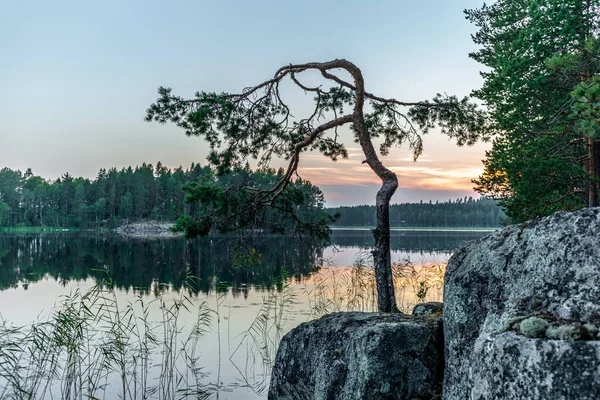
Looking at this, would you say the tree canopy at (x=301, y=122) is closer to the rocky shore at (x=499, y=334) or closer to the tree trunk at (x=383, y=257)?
the tree trunk at (x=383, y=257)

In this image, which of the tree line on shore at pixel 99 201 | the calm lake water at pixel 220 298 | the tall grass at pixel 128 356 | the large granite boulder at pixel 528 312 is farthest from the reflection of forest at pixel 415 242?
the tree line on shore at pixel 99 201

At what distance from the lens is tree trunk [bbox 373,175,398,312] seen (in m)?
6.66

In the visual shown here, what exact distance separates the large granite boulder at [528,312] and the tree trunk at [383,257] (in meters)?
2.98

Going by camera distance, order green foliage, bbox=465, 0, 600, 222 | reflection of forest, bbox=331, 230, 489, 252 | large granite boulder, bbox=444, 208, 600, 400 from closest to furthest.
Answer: large granite boulder, bbox=444, 208, 600, 400, green foliage, bbox=465, 0, 600, 222, reflection of forest, bbox=331, 230, 489, 252

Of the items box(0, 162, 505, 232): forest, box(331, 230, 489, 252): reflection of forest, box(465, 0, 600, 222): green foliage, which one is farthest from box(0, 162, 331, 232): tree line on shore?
box(465, 0, 600, 222): green foliage


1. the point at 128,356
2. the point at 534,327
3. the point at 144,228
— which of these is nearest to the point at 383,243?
the point at 534,327

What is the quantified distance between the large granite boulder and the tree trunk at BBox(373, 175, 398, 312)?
2.98 m

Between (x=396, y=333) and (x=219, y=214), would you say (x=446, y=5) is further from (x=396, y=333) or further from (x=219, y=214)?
(x=396, y=333)

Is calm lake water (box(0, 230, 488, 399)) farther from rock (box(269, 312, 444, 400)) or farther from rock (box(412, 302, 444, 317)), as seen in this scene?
rock (box(269, 312, 444, 400))

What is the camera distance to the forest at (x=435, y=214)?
538ft

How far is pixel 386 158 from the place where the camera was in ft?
31.6

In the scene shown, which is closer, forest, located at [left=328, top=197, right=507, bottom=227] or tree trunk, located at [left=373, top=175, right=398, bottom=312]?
tree trunk, located at [left=373, top=175, right=398, bottom=312]

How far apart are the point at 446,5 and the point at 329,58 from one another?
28.7 ft

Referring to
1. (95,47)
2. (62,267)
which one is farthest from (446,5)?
(62,267)
